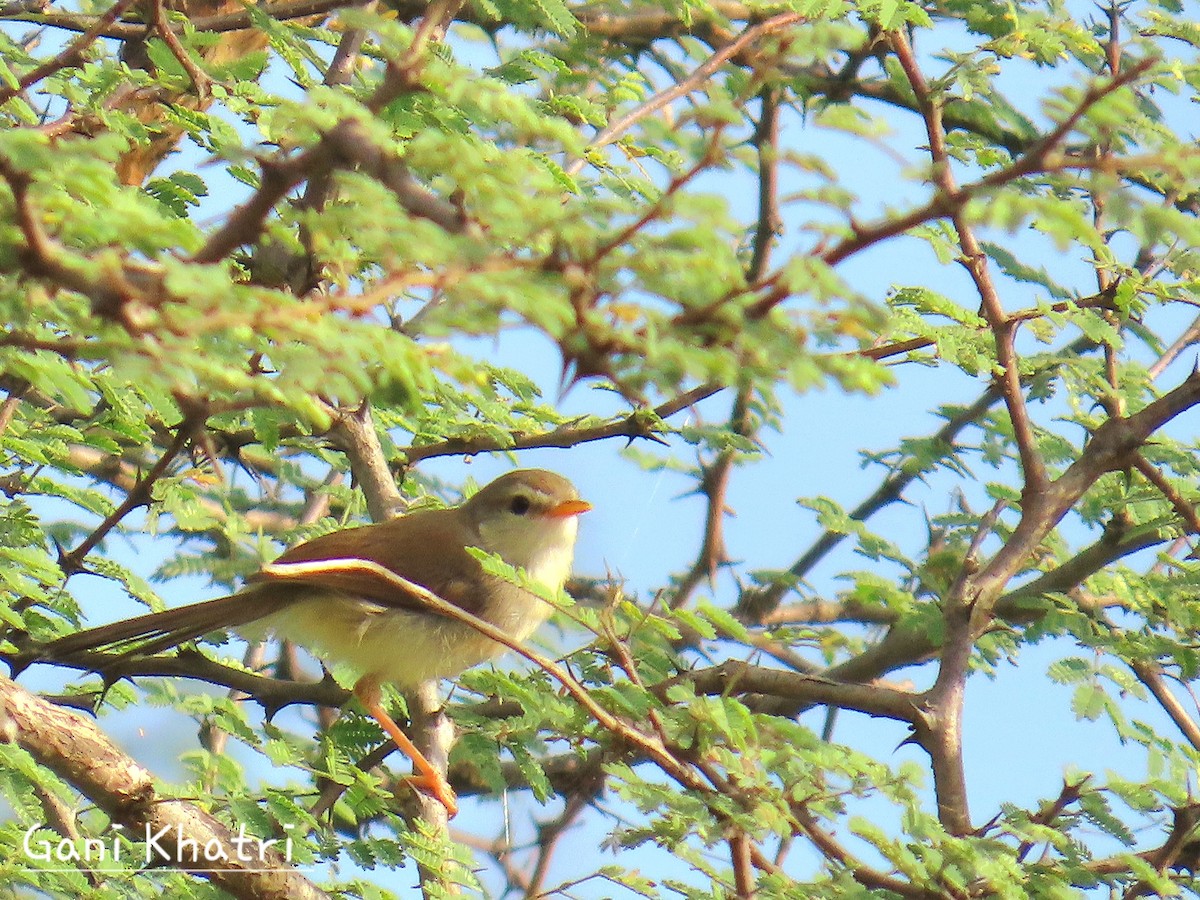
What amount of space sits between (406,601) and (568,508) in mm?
779

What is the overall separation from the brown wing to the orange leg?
34 centimetres

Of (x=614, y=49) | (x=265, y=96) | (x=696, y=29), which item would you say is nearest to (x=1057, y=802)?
(x=265, y=96)

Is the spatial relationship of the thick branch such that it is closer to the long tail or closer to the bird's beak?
the long tail

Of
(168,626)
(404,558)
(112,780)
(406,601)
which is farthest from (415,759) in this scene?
(112,780)

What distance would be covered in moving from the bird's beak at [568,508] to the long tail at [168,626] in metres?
1.05

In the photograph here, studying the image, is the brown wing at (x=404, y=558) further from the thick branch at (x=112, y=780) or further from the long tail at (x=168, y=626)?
the thick branch at (x=112, y=780)

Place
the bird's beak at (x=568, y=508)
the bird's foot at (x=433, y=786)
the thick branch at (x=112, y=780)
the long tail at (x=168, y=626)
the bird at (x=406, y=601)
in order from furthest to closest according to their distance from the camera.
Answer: the bird's beak at (x=568, y=508) → the bird at (x=406, y=601) → the bird's foot at (x=433, y=786) → the long tail at (x=168, y=626) → the thick branch at (x=112, y=780)

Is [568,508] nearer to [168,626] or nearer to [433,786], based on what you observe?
[433,786]

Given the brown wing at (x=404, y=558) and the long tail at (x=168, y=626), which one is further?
the brown wing at (x=404, y=558)

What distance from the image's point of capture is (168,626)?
473 cm

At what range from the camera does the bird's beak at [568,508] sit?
542cm

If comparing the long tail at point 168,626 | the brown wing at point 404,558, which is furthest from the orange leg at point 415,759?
the long tail at point 168,626

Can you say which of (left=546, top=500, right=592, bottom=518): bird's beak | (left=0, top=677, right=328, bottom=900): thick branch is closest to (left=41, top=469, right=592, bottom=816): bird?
(left=546, top=500, right=592, bottom=518): bird's beak

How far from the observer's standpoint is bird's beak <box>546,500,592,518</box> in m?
5.42
